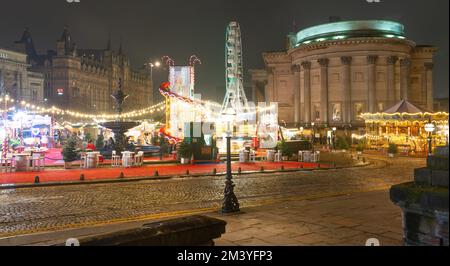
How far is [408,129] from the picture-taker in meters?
45.9

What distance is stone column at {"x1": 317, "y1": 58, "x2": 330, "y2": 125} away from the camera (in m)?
64.2

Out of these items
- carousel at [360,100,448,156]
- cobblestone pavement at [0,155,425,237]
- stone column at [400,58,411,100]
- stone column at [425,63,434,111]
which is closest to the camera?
cobblestone pavement at [0,155,425,237]

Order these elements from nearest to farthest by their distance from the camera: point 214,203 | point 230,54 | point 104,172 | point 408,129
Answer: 1. point 214,203
2. point 104,172
3. point 408,129
4. point 230,54

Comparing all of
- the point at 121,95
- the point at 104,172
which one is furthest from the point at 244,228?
the point at 121,95

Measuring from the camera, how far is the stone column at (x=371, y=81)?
203ft

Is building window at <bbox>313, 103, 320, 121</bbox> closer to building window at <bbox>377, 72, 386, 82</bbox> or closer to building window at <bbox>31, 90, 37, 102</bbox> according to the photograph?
building window at <bbox>377, 72, 386, 82</bbox>

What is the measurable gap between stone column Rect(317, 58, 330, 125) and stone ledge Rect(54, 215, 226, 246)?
59.5 m

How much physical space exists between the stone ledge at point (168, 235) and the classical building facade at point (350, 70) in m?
58.7

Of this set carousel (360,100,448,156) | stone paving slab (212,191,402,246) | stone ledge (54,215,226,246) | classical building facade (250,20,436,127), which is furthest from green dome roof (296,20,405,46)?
stone ledge (54,215,226,246)

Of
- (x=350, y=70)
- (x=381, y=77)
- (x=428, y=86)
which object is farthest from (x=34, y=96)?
(x=428, y=86)

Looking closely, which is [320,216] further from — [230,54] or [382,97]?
[382,97]

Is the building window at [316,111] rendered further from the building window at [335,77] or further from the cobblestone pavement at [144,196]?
the cobblestone pavement at [144,196]

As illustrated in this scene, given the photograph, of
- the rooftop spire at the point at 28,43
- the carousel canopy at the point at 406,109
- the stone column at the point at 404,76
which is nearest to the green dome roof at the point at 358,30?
the stone column at the point at 404,76
